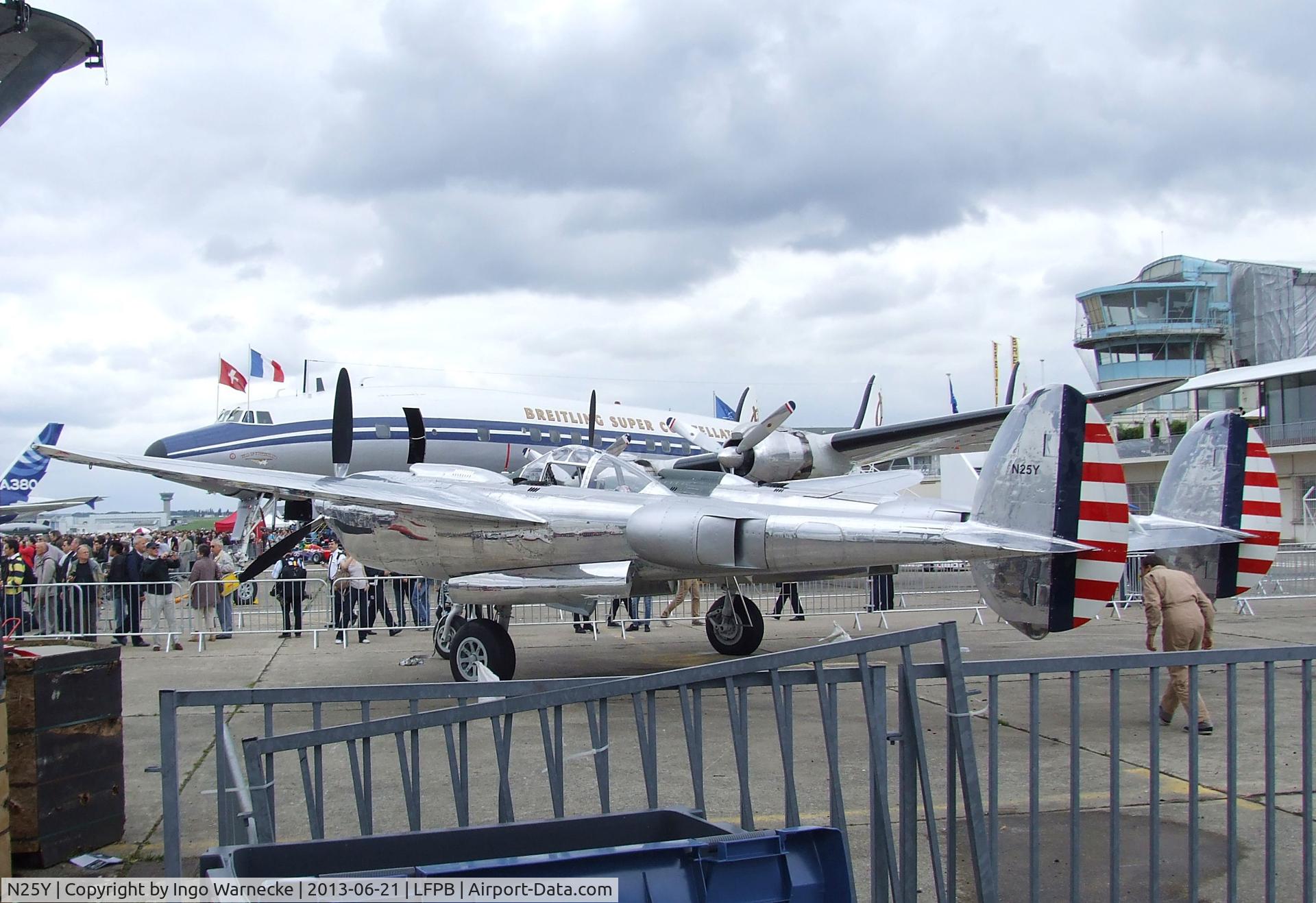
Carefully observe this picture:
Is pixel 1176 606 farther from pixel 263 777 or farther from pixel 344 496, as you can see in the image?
pixel 344 496

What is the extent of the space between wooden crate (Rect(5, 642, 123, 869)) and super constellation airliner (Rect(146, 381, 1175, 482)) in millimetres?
9056

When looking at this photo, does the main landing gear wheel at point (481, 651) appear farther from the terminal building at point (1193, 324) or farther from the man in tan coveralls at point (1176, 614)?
the terminal building at point (1193, 324)

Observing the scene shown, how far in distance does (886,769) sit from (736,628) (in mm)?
9334

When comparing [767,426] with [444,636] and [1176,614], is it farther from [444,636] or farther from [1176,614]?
[1176,614]

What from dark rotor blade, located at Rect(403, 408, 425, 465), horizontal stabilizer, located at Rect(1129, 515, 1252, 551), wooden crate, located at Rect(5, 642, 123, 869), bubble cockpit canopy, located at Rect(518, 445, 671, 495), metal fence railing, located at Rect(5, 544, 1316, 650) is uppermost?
dark rotor blade, located at Rect(403, 408, 425, 465)

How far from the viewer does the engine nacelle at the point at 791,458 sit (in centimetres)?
1744

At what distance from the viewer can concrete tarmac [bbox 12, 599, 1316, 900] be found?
5.26m

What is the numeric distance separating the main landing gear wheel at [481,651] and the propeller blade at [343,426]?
3004 millimetres

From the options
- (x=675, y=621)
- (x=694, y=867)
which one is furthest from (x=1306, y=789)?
(x=675, y=621)

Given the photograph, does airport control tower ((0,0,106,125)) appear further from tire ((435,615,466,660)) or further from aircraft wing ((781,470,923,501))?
tire ((435,615,466,660))

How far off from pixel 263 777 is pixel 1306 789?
162 inches

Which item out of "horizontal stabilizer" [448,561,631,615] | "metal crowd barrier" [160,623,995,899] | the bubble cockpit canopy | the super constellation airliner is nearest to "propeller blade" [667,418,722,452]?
the super constellation airliner

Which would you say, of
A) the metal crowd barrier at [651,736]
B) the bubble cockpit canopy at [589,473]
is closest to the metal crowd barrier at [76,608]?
the bubble cockpit canopy at [589,473]

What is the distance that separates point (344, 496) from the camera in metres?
10.6
